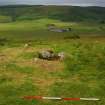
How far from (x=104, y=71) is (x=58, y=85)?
17.8 ft

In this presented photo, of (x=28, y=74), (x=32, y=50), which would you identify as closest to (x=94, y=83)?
(x=28, y=74)

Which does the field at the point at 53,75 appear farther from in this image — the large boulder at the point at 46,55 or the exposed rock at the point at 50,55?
the large boulder at the point at 46,55

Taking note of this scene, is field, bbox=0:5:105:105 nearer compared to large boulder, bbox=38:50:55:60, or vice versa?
field, bbox=0:5:105:105

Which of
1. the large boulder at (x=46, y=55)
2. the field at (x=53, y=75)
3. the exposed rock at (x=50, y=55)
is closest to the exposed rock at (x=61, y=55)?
the exposed rock at (x=50, y=55)

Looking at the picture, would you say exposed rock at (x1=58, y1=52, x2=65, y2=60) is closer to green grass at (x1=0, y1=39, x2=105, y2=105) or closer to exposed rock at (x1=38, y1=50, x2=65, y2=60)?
exposed rock at (x1=38, y1=50, x2=65, y2=60)

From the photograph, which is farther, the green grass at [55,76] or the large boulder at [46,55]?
the large boulder at [46,55]

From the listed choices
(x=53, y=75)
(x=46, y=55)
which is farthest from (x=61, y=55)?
(x=53, y=75)

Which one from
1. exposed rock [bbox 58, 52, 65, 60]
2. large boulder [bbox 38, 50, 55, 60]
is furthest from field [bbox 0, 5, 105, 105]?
large boulder [bbox 38, 50, 55, 60]

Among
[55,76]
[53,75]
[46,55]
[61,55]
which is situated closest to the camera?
[55,76]

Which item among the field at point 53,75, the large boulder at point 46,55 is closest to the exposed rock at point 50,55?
the large boulder at point 46,55

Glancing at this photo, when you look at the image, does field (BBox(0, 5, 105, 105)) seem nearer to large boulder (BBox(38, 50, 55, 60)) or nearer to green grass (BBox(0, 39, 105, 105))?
green grass (BBox(0, 39, 105, 105))

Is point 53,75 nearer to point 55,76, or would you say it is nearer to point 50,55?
point 55,76

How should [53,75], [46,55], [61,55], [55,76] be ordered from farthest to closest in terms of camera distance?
[61,55]
[46,55]
[53,75]
[55,76]

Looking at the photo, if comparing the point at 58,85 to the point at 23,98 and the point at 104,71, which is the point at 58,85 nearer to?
the point at 23,98
